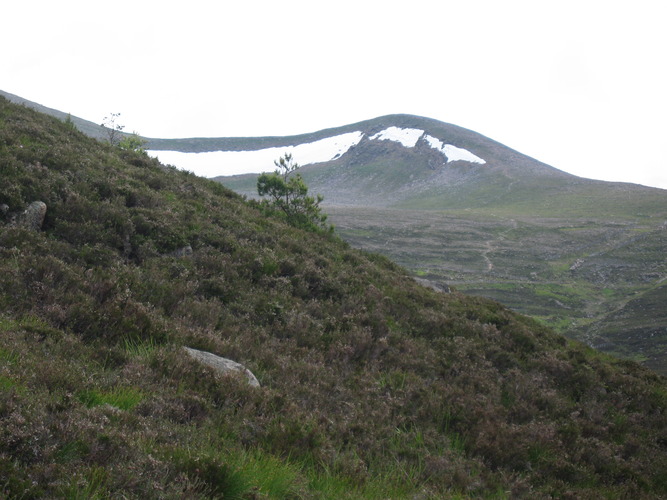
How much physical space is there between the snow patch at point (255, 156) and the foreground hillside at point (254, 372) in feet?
466

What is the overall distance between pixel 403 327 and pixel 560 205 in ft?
339

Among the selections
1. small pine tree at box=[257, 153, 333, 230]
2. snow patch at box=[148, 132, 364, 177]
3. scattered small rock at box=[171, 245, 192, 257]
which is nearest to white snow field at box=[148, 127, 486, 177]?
snow patch at box=[148, 132, 364, 177]

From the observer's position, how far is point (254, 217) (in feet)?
44.9

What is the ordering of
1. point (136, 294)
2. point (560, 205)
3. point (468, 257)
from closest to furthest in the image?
point (136, 294)
point (468, 257)
point (560, 205)

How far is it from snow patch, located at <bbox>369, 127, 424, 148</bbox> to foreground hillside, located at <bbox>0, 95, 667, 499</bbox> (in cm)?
15745

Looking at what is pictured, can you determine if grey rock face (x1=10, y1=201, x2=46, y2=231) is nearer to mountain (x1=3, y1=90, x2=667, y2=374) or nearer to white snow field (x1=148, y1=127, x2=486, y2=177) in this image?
mountain (x1=3, y1=90, x2=667, y2=374)

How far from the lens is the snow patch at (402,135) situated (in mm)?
163625

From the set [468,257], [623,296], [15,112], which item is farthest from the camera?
[468,257]

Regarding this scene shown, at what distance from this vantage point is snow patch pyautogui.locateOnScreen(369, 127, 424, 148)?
163625 millimetres

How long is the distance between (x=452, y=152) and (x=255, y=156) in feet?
228

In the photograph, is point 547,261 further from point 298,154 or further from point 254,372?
point 298,154

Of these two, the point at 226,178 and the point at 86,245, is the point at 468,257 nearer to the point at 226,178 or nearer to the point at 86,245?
the point at 86,245

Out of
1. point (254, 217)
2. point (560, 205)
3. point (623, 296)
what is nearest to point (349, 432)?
point (254, 217)

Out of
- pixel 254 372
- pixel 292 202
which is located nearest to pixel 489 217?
pixel 292 202
